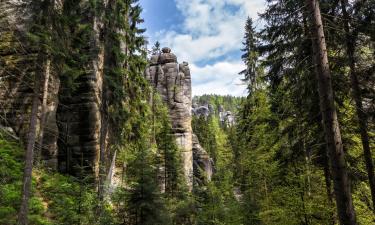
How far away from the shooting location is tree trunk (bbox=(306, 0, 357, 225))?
22.3 feet

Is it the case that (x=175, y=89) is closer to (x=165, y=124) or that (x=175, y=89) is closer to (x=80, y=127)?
(x=165, y=124)

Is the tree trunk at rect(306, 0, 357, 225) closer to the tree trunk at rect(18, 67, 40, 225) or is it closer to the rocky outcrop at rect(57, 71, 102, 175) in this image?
the tree trunk at rect(18, 67, 40, 225)

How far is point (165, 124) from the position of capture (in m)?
30.8

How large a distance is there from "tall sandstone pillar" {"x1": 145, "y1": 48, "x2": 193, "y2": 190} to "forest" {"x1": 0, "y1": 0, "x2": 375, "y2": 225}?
15.7 m

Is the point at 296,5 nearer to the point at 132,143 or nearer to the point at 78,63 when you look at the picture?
the point at 78,63

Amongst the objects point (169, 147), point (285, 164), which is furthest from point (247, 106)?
point (285, 164)

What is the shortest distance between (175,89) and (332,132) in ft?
143

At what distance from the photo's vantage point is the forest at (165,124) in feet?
33.2

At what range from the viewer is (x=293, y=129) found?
14102 millimetres

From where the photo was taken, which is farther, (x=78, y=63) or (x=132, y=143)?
(x=132, y=143)

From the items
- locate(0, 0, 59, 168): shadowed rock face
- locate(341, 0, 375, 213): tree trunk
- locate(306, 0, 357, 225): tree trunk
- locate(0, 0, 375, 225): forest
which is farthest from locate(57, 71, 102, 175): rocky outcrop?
locate(306, 0, 357, 225): tree trunk

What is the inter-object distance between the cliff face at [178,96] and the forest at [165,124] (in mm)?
15784

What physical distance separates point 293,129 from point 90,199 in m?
10.4

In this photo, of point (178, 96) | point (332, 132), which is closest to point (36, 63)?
point (332, 132)
